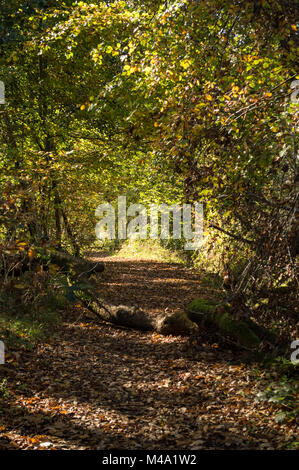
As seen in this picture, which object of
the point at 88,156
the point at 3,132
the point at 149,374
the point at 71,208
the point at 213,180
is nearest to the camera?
the point at 213,180

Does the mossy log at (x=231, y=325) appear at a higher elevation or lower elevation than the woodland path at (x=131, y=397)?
higher

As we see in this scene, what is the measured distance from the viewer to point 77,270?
9.64 meters

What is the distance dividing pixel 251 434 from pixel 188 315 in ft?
10.0

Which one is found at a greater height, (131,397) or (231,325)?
(231,325)

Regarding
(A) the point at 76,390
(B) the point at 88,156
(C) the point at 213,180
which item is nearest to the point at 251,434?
(A) the point at 76,390

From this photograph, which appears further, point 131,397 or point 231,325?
point 231,325

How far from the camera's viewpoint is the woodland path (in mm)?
4188

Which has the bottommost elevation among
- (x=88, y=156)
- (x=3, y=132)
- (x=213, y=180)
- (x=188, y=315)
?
(x=188, y=315)

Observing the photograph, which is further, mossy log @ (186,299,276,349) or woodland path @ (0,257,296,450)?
mossy log @ (186,299,276,349)

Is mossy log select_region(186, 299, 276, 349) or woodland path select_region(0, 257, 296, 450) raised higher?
mossy log select_region(186, 299, 276, 349)

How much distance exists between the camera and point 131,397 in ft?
17.5

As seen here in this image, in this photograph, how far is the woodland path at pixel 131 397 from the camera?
4.19m

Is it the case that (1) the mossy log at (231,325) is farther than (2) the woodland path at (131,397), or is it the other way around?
(1) the mossy log at (231,325)

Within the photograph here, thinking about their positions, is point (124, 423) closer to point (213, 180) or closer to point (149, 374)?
point (149, 374)
